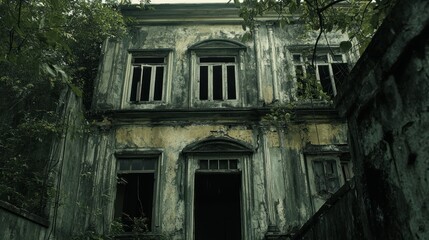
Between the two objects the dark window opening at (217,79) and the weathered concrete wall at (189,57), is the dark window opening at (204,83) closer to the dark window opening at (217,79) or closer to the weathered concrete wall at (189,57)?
the dark window opening at (217,79)

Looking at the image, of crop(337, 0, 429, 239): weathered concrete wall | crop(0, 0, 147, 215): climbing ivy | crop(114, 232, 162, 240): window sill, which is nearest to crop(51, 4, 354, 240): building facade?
crop(114, 232, 162, 240): window sill

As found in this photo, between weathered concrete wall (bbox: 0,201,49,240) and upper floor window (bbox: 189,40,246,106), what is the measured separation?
4.50m

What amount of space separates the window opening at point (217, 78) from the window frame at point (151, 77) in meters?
0.84

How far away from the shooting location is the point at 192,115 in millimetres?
8852

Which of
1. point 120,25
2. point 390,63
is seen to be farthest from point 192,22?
point 390,63

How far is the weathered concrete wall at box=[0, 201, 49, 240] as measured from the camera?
17.1ft

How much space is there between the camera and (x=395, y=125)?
6.28 ft

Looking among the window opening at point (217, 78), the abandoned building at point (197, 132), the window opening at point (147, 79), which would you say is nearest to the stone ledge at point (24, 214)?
the abandoned building at point (197, 132)

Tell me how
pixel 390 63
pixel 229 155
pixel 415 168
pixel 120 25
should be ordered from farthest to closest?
pixel 120 25, pixel 229 155, pixel 390 63, pixel 415 168

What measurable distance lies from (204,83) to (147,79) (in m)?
1.49

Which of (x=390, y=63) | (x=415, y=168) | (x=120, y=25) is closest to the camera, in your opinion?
(x=415, y=168)

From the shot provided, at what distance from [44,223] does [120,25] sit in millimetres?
5017

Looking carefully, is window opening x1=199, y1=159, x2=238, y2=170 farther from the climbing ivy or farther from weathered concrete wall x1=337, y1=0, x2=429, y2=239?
weathered concrete wall x1=337, y1=0, x2=429, y2=239

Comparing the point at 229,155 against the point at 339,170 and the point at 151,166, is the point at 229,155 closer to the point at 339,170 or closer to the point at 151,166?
the point at 151,166
